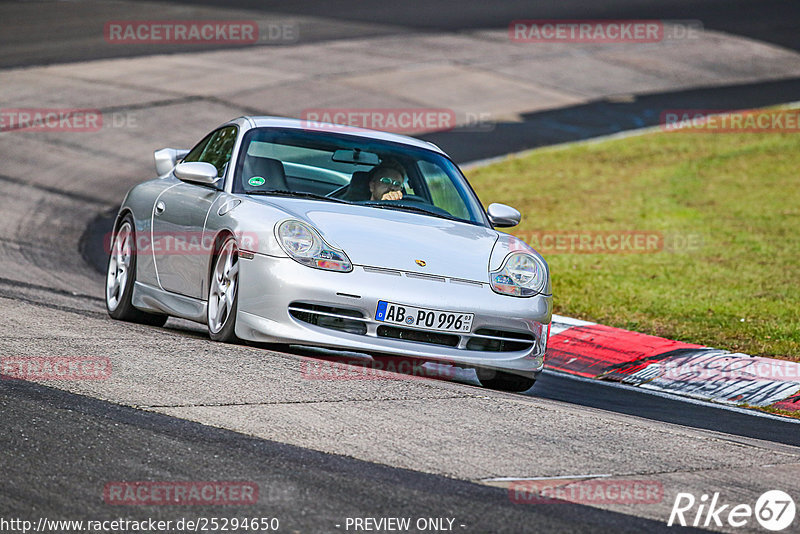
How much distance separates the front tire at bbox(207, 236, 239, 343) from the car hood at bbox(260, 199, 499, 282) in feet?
1.39

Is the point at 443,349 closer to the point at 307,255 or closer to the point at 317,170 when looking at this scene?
the point at 307,255

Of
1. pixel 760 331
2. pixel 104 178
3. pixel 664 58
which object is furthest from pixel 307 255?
pixel 664 58

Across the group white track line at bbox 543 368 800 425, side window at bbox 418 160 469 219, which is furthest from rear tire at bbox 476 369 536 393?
side window at bbox 418 160 469 219

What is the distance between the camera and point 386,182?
322 inches

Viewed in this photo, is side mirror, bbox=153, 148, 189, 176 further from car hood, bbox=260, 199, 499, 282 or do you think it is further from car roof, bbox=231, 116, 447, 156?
car hood, bbox=260, 199, 499, 282

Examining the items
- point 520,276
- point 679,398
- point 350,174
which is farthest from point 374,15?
point 520,276

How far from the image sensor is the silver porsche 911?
693 centimetres

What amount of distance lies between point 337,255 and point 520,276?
44.1 inches

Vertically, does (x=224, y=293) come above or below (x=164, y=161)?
below

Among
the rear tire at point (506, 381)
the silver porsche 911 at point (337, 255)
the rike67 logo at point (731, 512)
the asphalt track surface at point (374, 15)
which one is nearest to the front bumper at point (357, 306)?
the silver porsche 911 at point (337, 255)

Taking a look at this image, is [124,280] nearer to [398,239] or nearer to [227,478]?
[398,239]

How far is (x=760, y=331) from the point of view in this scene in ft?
31.9

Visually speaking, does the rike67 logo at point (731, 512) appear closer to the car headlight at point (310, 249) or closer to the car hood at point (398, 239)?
the car hood at point (398, 239)

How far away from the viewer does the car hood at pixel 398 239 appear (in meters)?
7.07
